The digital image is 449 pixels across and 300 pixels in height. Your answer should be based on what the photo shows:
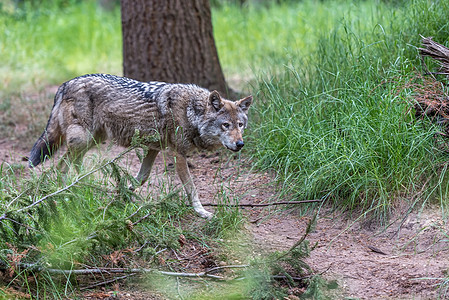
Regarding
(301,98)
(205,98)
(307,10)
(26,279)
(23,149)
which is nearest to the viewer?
(26,279)

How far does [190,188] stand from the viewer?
532cm

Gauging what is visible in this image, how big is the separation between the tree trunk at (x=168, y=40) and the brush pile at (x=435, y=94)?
3147mm

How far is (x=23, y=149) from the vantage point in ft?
23.7

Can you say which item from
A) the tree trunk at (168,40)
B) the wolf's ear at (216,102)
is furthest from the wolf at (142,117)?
the tree trunk at (168,40)

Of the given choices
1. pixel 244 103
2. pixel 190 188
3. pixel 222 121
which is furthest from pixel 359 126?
pixel 190 188

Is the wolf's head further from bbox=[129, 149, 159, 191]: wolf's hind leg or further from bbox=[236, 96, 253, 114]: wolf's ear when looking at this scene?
bbox=[129, 149, 159, 191]: wolf's hind leg

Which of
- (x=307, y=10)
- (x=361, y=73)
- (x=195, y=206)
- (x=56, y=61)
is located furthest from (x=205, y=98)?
(x=56, y=61)

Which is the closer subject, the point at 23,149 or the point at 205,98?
the point at 205,98

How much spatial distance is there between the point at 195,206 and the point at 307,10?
6340 mm

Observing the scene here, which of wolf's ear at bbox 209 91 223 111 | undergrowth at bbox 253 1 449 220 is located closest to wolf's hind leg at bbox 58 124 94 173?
wolf's ear at bbox 209 91 223 111

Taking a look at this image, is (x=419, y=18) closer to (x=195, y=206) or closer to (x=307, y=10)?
(x=195, y=206)

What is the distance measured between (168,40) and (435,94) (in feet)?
12.2

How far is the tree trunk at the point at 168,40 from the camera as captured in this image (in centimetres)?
736

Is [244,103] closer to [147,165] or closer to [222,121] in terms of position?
[222,121]
